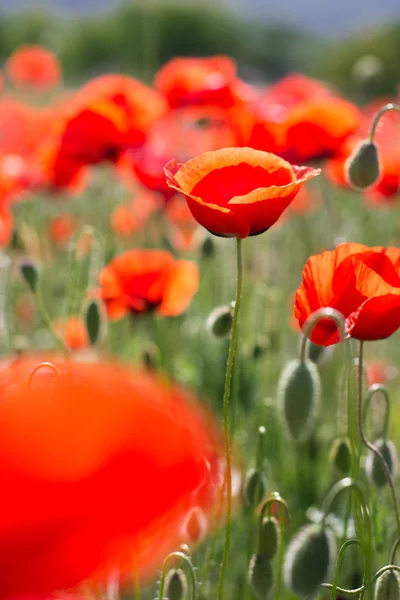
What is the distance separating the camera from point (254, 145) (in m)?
1.79

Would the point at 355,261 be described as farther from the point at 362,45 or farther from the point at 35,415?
the point at 362,45

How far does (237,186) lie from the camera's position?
3.81 feet

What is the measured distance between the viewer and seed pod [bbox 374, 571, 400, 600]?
1.04 meters

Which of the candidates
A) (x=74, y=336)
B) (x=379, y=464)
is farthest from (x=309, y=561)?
(x=74, y=336)

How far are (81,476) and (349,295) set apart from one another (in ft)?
2.20

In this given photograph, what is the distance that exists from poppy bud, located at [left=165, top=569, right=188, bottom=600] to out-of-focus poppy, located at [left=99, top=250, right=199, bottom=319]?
866mm

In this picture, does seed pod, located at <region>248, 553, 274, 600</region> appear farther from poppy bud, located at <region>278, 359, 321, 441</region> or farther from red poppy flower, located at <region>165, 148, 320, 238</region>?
red poppy flower, located at <region>165, 148, 320, 238</region>

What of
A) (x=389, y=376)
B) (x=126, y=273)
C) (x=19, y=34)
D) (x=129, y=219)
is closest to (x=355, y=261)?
Result: (x=126, y=273)

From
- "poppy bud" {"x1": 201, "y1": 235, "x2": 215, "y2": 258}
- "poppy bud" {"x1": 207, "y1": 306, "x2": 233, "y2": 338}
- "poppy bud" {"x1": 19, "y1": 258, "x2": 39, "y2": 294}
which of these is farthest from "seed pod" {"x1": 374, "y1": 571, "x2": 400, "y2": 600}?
"poppy bud" {"x1": 201, "y1": 235, "x2": 215, "y2": 258}

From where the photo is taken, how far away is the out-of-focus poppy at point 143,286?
1.98 m

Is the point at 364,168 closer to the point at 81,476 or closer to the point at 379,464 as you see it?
the point at 379,464

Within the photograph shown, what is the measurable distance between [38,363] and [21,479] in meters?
0.39

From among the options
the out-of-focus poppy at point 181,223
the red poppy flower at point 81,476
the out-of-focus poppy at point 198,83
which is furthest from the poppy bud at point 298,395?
the out-of-focus poppy at point 181,223

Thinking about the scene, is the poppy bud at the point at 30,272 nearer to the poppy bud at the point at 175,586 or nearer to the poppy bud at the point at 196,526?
the poppy bud at the point at 196,526
